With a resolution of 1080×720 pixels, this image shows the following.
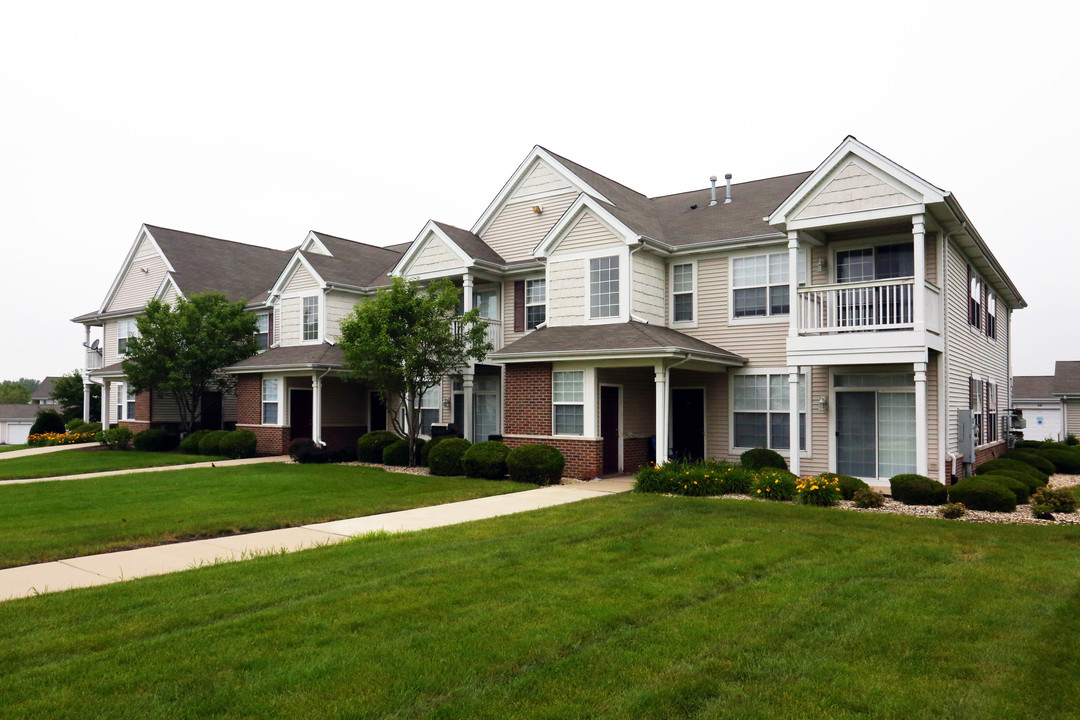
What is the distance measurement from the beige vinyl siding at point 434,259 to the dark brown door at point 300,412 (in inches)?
236

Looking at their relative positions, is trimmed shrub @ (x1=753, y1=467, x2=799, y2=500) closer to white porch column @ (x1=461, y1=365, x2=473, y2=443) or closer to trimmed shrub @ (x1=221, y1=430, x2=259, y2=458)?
white porch column @ (x1=461, y1=365, x2=473, y2=443)

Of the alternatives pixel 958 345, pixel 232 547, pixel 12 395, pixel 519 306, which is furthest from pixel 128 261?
pixel 12 395

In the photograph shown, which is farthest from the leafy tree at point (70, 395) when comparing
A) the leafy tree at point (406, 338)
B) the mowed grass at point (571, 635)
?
the mowed grass at point (571, 635)

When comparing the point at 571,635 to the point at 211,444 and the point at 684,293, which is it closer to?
the point at 684,293

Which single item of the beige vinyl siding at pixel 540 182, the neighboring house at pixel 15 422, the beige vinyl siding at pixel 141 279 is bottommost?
the neighboring house at pixel 15 422

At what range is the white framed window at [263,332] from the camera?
1110 inches

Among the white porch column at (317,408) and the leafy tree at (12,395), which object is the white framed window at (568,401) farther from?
the leafy tree at (12,395)

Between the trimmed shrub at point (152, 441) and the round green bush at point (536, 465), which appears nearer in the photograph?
the round green bush at point (536, 465)

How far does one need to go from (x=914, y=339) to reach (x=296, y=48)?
14.5 metres

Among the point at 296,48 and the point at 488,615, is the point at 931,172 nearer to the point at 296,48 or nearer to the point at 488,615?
the point at 296,48

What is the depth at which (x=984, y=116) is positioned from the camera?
21.9m

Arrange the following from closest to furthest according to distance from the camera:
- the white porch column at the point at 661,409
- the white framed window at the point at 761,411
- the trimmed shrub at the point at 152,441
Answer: the white porch column at the point at 661,409
the white framed window at the point at 761,411
the trimmed shrub at the point at 152,441

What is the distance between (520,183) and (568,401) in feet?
25.8

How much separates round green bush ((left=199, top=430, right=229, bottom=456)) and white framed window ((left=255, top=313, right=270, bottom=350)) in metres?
4.72
